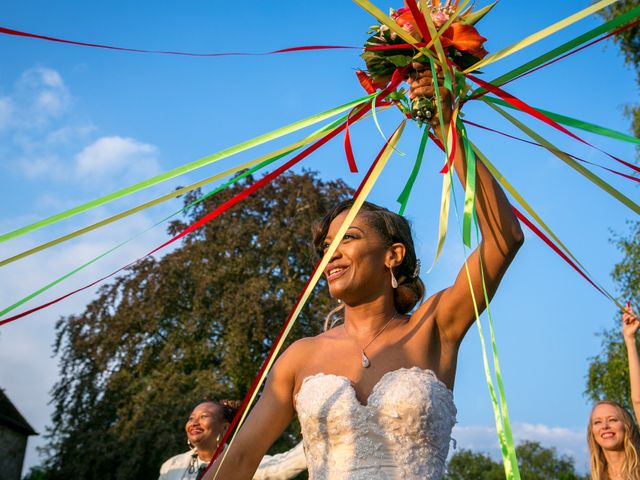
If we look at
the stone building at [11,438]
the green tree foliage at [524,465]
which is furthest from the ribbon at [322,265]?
the green tree foliage at [524,465]

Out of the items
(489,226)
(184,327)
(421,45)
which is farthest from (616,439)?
(184,327)

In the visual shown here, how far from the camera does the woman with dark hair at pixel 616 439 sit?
4586mm

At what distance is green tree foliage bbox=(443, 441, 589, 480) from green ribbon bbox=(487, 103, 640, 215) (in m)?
79.5

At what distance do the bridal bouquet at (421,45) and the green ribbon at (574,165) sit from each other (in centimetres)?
27

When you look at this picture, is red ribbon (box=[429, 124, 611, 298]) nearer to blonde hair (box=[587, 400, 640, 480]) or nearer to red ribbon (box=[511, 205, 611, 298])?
red ribbon (box=[511, 205, 611, 298])

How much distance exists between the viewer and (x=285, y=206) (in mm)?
23172

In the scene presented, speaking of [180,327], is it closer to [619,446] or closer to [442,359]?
[619,446]

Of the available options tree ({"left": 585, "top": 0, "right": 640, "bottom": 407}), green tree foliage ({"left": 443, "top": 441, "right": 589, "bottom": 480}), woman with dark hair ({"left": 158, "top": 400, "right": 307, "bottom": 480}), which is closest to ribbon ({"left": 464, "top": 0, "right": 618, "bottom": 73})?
woman with dark hair ({"left": 158, "top": 400, "right": 307, "bottom": 480})

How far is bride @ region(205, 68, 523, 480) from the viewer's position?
108 inches

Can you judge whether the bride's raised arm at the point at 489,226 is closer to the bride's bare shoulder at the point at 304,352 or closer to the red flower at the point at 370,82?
the red flower at the point at 370,82

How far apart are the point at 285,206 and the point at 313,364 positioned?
20.2m

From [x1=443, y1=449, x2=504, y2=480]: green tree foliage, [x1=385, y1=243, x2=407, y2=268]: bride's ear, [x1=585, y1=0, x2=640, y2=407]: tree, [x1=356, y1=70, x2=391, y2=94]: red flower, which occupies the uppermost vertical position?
[x1=443, y1=449, x2=504, y2=480]: green tree foliage

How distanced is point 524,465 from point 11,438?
64987 millimetres

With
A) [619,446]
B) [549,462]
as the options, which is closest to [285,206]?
[619,446]
